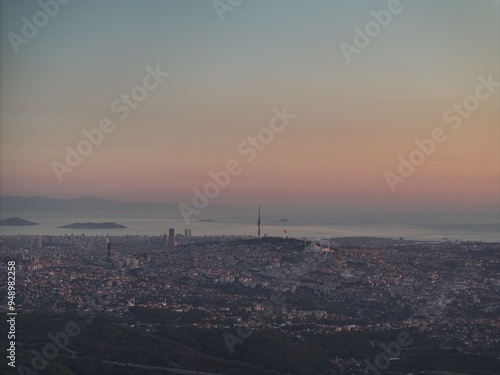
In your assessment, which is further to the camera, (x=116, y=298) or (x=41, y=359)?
(x=116, y=298)

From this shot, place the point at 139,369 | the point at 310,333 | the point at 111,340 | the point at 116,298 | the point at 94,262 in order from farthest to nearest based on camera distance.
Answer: the point at 94,262 → the point at 116,298 → the point at 310,333 → the point at 111,340 → the point at 139,369

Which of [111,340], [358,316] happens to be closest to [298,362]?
[111,340]

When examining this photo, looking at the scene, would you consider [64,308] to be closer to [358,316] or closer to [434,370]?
[358,316]

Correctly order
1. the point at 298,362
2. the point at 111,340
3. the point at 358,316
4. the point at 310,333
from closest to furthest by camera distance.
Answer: the point at 298,362
the point at 111,340
the point at 310,333
the point at 358,316

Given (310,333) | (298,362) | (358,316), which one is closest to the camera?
(298,362)

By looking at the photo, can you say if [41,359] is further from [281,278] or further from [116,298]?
[281,278]

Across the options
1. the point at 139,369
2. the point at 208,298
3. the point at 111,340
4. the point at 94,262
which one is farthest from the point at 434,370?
the point at 94,262

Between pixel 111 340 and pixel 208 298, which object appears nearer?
pixel 111 340

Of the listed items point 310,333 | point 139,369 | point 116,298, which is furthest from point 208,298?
point 139,369

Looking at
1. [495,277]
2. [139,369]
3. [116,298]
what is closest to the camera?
[139,369]
